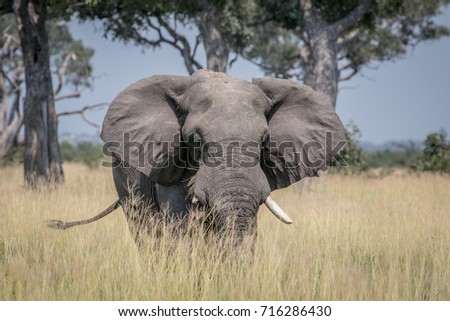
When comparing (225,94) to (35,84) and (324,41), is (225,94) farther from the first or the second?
(35,84)

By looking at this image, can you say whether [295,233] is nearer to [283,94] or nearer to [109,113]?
[283,94]

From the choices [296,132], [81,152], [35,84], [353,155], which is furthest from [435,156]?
[81,152]

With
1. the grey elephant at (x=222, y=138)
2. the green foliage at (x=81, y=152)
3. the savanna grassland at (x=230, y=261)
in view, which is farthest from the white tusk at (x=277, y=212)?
the green foliage at (x=81, y=152)

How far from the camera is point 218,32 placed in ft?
62.8

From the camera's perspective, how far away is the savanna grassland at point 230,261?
5.62m

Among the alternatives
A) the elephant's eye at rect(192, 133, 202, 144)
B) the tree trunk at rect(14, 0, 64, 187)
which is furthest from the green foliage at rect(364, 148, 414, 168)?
the elephant's eye at rect(192, 133, 202, 144)

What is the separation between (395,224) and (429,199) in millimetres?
4715

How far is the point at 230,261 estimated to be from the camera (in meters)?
5.87

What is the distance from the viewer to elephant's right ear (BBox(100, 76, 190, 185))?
644 centimetres

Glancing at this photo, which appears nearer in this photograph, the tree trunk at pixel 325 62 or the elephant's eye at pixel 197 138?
the elephant's eye at pixel 197 138

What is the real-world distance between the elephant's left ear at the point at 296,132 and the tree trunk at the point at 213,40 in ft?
40.2

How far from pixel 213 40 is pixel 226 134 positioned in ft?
45.1

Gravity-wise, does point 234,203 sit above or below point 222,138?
below

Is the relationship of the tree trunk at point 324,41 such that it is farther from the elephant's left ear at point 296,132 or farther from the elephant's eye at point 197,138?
the elephant's eye at point 197,138
